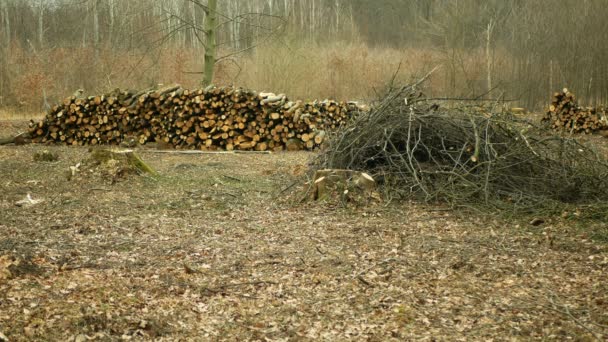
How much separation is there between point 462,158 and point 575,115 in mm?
7547

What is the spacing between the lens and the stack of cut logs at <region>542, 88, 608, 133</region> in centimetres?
1344

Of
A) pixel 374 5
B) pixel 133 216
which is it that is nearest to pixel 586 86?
pixel 133 216

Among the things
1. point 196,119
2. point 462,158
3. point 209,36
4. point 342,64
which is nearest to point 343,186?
point 462,158

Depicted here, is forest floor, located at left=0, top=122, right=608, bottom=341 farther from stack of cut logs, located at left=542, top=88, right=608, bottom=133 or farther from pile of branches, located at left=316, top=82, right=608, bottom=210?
stack of cut logs, located at left=542, top=88, right=608, bottom=133

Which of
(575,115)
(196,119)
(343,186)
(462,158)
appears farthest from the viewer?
(575,115)

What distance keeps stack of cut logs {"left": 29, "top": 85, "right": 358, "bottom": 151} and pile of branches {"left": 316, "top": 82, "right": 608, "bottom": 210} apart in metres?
3.66

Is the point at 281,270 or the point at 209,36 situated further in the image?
the point at 209,36

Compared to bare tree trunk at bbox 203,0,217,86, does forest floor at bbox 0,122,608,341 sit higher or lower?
lower

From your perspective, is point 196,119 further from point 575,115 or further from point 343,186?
point 575,115

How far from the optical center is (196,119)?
1148 centimetres

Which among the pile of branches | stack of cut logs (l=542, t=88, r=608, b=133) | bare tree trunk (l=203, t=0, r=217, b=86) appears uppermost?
bare tree trunk (l=203, t=0, r=217, b=86)

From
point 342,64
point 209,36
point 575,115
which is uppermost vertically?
point 209,36

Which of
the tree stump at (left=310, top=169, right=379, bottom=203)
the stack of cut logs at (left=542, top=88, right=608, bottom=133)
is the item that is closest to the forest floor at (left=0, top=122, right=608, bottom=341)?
the tree stump at (left=310, top=169, right=379, bottom=203)

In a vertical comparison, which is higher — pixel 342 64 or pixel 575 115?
pixel 342 64
